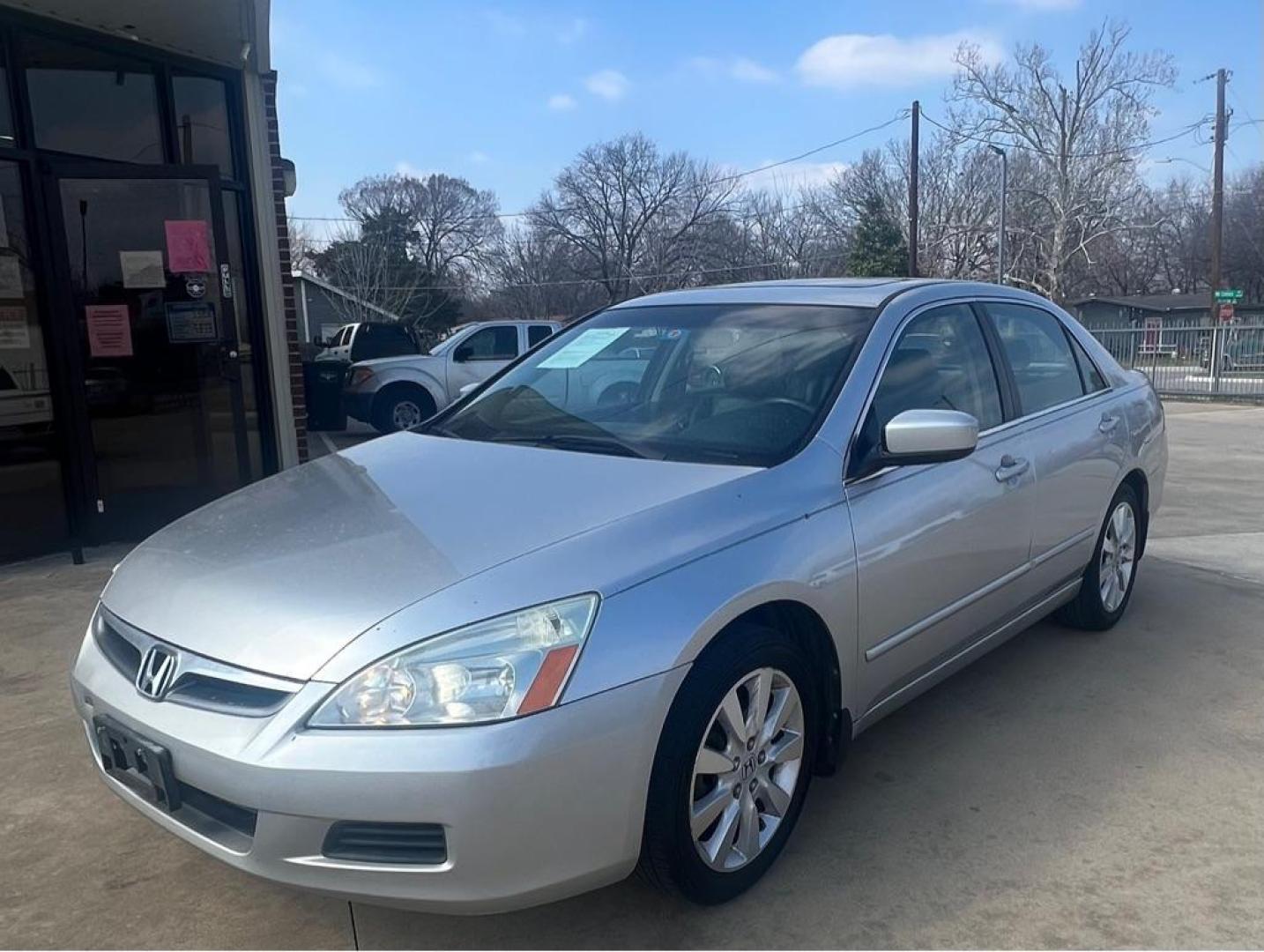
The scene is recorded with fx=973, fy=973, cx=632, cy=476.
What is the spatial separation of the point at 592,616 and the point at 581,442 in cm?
105

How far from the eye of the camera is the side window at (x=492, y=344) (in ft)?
45.3

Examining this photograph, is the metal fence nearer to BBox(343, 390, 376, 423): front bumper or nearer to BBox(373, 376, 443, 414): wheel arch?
BBox(373, 376, 443, 414): wheel arch

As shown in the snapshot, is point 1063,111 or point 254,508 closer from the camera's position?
point 254,508

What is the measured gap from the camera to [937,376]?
3490 mm

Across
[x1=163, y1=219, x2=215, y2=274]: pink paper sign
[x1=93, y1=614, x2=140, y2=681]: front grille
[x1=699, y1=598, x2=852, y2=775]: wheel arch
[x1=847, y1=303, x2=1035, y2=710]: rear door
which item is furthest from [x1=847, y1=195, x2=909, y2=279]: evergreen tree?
[x1=93, y1=614, x2=140, y2=681]: front grille

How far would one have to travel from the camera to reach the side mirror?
9.33ft

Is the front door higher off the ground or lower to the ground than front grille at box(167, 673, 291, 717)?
higher

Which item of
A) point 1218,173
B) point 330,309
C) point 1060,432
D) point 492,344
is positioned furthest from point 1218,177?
point 330,309

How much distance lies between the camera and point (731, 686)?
2402 millimetres

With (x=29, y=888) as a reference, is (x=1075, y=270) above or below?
above

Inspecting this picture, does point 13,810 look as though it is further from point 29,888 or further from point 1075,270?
point 1075,270

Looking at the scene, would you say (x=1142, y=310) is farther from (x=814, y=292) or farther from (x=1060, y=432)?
(x=814, y=292)

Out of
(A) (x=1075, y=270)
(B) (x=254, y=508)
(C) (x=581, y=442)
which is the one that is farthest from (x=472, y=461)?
(A) (x=1075, y=270)

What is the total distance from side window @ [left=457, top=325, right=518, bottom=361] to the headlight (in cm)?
1189
